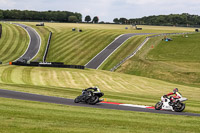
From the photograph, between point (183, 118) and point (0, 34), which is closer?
point (183, 118)

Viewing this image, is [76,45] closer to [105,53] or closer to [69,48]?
[69,48]

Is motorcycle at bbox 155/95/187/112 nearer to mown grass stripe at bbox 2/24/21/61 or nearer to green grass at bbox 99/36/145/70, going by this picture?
green grass at bbox 99/36/145/70

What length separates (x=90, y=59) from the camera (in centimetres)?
8569

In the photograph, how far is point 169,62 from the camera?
76312mm

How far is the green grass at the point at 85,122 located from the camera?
14609 mm

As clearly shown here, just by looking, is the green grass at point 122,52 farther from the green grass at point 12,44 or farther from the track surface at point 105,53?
the green grass at point 12,44

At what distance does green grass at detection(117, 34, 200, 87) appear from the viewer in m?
64.6

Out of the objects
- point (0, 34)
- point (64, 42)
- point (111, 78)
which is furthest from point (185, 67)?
point (0, 34)

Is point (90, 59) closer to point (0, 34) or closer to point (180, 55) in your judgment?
point (180, 55)

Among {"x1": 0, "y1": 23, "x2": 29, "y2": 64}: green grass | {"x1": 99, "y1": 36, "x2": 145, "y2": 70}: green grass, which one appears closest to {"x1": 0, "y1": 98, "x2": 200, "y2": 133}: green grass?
{"x1": 99, "y1": 36, "x2": 145, "y2": 70}: green grass

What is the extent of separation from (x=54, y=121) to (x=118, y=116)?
15.1ft

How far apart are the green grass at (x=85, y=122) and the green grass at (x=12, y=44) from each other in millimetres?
67484

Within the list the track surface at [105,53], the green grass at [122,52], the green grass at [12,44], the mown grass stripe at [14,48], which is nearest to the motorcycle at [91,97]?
the green grass at [122,52]

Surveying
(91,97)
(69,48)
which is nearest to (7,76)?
(91,97)
